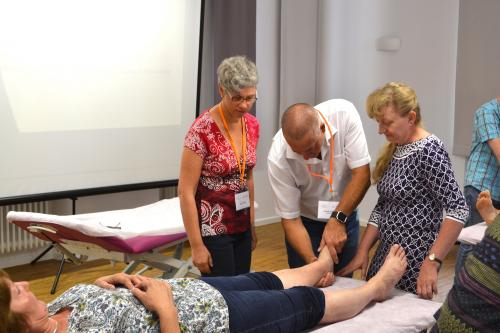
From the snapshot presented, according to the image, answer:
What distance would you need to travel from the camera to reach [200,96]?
5113 mm

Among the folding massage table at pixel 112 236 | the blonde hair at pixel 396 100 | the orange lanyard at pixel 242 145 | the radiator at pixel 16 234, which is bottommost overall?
the radiator at pixel 16 234

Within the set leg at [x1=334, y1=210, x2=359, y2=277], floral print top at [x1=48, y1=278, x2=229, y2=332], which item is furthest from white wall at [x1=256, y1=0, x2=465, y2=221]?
floral print top at [x1=48, y1=278, x2=229, y2=332]

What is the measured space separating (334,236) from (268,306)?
491 millimetres

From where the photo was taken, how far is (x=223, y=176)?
2.54 m

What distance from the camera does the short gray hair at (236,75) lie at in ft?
7.84

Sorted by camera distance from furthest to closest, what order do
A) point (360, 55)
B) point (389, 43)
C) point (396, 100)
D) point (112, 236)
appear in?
point (360, 55) < point (389, 43) < point (112, 236) < point (396, 100)

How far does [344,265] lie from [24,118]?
7.97 feet

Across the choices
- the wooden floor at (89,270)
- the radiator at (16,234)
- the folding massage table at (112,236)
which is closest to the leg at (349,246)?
the folding massage table at (112,236)

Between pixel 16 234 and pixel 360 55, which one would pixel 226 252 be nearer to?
pixel 16 234

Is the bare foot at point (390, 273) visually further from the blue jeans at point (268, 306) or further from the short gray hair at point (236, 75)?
the short gray hair at point (236, 75)

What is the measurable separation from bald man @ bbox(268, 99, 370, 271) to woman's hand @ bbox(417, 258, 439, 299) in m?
0.36

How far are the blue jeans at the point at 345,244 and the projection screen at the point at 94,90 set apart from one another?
2.21 m

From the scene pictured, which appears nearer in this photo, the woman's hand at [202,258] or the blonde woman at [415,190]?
the blonde woman at [415,190]

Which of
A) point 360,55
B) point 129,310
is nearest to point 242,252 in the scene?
point 129,310
